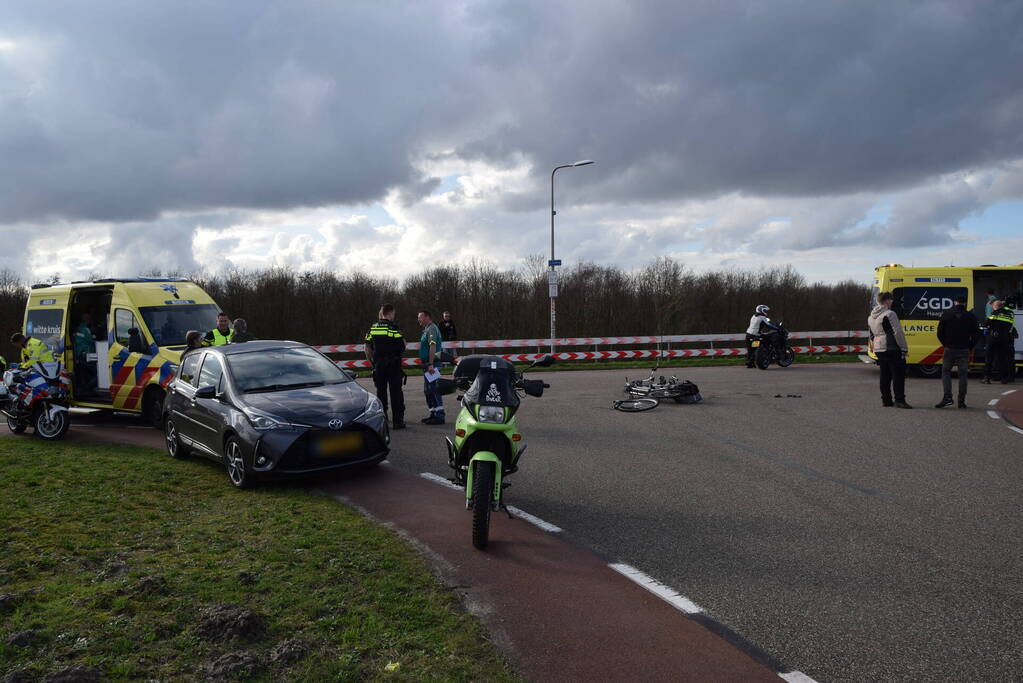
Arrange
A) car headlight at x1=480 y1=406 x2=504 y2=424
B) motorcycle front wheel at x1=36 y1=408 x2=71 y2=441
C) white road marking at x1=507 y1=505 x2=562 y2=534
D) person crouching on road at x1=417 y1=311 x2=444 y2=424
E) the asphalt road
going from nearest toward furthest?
the asphalt road, car headlight at x1=480 y1=406 x2=504 y2=424, white road marking at x1=507 y1=505 x2=562 y2=534, motorcycle front wheel at x1=36 y1=408 x2=71 y2=441, person crouching on road at x1=417 y1=311 x2=444 y2=424

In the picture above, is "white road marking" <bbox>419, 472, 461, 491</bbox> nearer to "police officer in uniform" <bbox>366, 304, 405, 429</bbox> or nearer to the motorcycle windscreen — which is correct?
the motorcycle windscreen

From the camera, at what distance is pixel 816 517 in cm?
681

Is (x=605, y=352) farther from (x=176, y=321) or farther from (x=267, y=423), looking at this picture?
(x=267, y=423)

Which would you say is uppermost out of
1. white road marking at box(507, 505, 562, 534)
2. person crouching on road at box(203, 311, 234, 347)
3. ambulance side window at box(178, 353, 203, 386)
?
person crouching on road at box(203, 311, 234, 347)

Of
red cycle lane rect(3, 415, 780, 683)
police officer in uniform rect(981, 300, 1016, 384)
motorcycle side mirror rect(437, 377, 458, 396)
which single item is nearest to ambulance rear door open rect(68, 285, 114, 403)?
red cycle lane rect(3, 415, 780, 683)

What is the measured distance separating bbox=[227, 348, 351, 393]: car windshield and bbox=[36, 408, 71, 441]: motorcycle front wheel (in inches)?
161

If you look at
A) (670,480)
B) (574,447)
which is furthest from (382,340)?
(670,480)

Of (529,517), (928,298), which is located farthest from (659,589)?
(928,298)

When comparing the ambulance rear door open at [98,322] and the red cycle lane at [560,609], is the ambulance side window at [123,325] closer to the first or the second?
the ambulance rear door open at [98,322]

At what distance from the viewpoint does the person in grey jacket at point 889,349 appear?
45.4 feet

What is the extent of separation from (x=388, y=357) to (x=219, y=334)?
111 inches

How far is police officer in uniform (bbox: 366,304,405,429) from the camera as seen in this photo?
1223 cm

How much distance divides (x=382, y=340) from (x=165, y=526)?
596cm

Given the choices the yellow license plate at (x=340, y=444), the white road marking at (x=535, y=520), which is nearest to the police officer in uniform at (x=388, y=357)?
the yellow license plate at (x=340, y=444)
